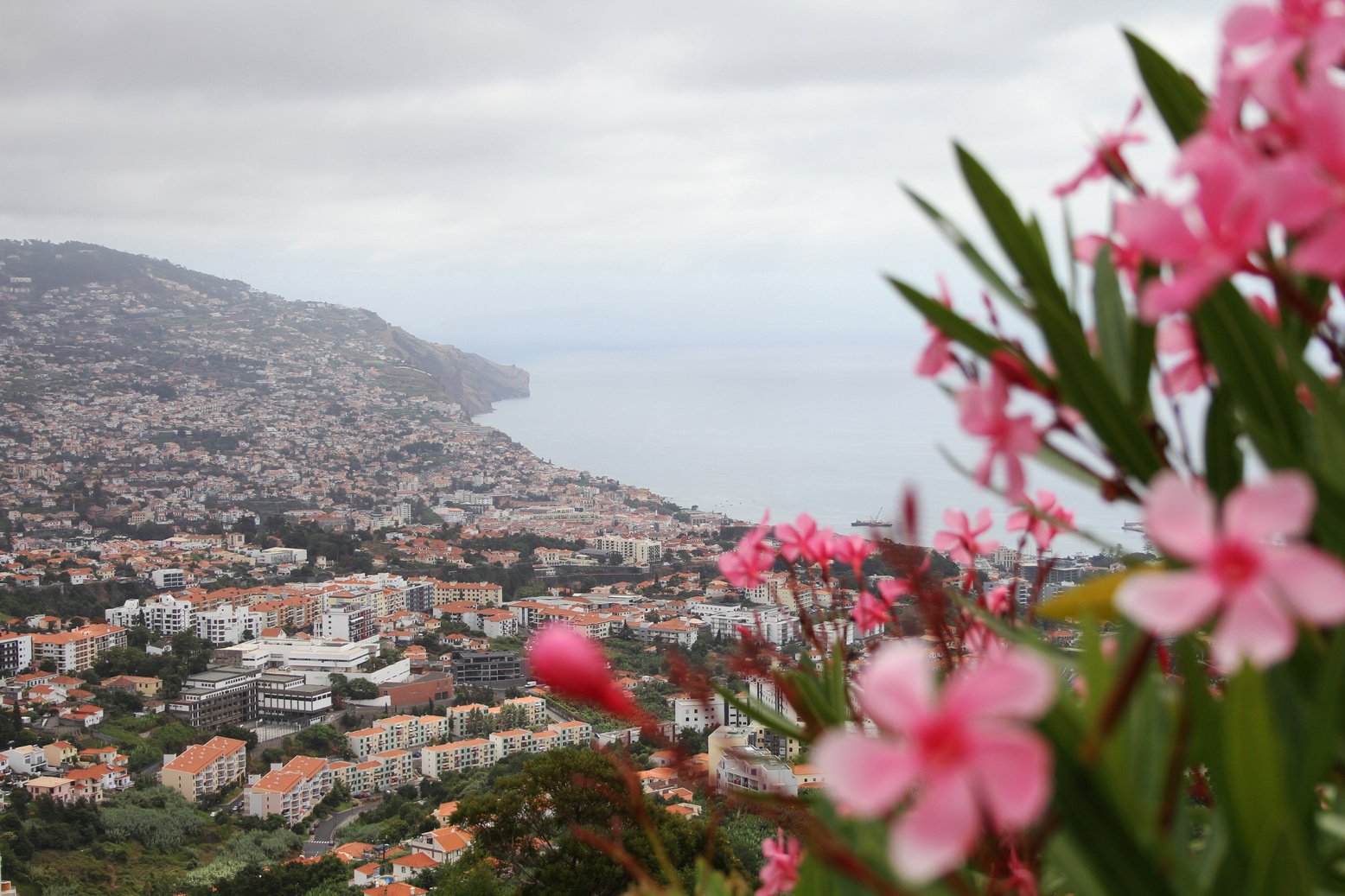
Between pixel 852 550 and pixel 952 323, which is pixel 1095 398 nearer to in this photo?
pixel 952 323

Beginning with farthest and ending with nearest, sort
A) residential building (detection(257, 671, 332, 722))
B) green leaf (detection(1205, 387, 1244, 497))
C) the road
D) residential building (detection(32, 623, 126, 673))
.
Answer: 1. residential building (detection(32, 623, 126, 673))
2. residential building (detection(257, 671, 332, 722))
3. the road
4. green leaf (detection(1205, 387, 1244, 497))

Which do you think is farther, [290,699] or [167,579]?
[167,579]

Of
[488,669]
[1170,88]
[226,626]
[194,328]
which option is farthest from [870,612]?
[194,328]

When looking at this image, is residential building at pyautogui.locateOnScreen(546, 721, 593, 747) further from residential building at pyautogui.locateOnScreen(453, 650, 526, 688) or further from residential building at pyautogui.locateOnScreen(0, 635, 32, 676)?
residential building at pyautogui.locateOnScreen(0, 635, 32, 676)

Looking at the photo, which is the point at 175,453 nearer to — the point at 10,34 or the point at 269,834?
the point at 10,34

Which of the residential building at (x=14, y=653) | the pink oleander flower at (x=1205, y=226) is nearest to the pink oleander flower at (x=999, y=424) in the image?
the pink oleander flower at (x=1205, y=226)

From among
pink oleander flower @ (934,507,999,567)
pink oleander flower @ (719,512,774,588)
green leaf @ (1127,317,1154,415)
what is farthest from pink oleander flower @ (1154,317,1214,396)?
pink oleander flower @ (719,512,774,588)
